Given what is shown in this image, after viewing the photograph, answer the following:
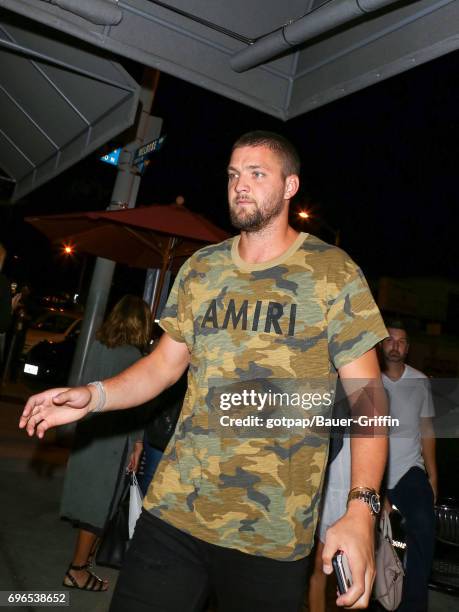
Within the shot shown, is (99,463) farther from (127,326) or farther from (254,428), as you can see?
(254,428)

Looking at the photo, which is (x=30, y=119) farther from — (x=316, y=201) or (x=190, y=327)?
(x=316, y=201)

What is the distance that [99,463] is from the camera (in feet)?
15.0

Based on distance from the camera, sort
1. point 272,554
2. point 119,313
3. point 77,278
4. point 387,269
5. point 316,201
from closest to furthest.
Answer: point 272,554
point 119,313
point 316,201
point 387,269
point 77,278

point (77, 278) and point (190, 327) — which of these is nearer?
point (190, 327)

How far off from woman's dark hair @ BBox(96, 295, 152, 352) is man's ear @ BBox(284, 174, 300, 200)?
2.60 meters

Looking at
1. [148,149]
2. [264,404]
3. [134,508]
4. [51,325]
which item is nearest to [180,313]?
[264,404]

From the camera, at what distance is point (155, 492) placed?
7.59ft

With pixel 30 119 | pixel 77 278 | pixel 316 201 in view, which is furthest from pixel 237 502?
pixel 77 278

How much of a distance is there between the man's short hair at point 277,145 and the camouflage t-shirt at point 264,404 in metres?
0.40

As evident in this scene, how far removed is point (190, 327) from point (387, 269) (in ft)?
148

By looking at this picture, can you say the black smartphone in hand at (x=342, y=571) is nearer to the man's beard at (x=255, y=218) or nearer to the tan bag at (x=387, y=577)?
the man's beard at (x=255, y=218)

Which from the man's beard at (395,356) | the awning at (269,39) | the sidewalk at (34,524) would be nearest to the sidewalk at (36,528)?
the sidewalk at (34,524)

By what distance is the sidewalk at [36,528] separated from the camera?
4.21 metres

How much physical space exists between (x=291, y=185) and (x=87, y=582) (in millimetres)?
3421
